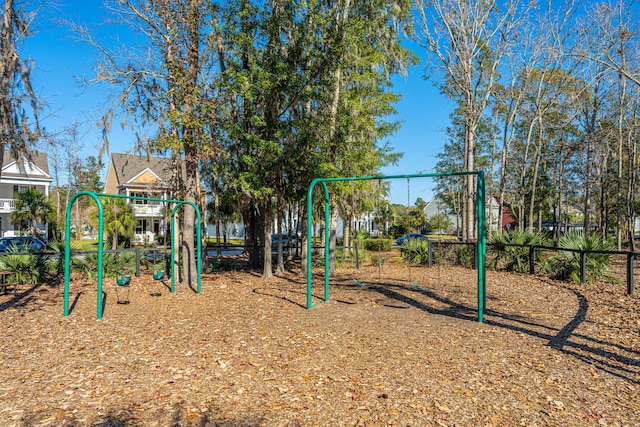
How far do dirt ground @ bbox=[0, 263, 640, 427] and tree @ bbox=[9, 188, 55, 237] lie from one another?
1883cm

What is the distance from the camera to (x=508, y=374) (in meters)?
4.30

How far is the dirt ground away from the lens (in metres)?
3.54

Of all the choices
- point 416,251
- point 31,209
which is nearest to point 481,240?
point 416,251

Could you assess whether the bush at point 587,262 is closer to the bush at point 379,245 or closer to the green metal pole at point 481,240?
the green metal pole at point 481,240

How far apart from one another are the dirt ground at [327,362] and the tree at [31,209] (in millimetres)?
18830

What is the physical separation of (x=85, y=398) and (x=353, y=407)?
8.32ft

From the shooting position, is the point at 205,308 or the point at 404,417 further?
the point at 205,308

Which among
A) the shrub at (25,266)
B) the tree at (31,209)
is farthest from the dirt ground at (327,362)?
the tree at (31,209)

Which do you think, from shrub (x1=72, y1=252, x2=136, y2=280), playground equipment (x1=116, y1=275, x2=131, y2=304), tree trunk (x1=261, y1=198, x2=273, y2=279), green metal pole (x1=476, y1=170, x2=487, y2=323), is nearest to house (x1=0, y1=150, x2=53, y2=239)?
shrub (x1=72, y1=252, x2=136, y2=280)

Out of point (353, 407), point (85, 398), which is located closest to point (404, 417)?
point (353, 407)

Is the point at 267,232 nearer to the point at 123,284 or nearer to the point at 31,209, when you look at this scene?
the point at 123,284

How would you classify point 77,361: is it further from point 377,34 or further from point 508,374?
→ point 377,34

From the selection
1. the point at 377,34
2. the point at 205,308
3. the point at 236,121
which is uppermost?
the point at 377,34

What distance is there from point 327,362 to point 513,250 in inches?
393
